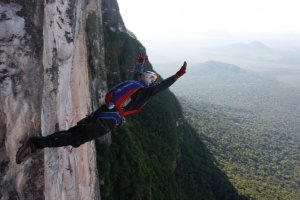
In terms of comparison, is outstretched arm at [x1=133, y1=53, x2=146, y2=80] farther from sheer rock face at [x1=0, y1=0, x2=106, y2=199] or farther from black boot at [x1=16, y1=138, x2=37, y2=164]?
black boot at [x1=16, y1=138, x2=37, y2=164]

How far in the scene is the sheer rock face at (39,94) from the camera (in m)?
5.40

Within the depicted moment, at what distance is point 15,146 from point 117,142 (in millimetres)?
25171

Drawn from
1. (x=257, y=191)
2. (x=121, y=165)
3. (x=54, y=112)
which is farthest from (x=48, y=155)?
(x=257, y=191)

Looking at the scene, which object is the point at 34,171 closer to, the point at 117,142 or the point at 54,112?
the point at 54,112

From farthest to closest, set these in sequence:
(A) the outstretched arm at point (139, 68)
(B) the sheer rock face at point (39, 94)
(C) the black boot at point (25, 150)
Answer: (A) the outstretched arm at point (139, 68)
(C) the black boot at point (25, 150)
(B) the sheer rock face at point (39, 94)

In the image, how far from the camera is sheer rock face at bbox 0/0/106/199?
5.40 m

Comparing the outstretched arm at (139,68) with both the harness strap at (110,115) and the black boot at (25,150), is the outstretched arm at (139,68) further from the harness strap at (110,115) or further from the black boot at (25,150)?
the black boot at (25,150)

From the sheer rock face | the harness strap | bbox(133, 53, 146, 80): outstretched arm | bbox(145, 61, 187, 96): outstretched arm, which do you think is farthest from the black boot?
bbox(133, 53, 146, 80): outstretched arm

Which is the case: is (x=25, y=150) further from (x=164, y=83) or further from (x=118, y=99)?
(x=164, y=83)

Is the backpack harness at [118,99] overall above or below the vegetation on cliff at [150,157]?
above

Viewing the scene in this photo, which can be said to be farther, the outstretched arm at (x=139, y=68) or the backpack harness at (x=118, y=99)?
the outstretched arm at (x=139, y=68)

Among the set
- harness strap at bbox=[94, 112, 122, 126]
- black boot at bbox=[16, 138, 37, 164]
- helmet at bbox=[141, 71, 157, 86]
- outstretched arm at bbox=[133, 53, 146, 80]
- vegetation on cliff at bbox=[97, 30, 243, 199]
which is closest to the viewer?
black boot at bbox=[16, 138, 37, 164]

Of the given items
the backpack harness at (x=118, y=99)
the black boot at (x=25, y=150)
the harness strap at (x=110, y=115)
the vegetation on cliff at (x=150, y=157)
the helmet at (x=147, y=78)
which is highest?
the helmet at (x=147, y=78)

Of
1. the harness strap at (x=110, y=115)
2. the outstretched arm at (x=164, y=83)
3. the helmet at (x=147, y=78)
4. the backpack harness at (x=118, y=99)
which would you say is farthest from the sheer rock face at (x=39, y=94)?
the outstretched arm at (x=164, y=83)
